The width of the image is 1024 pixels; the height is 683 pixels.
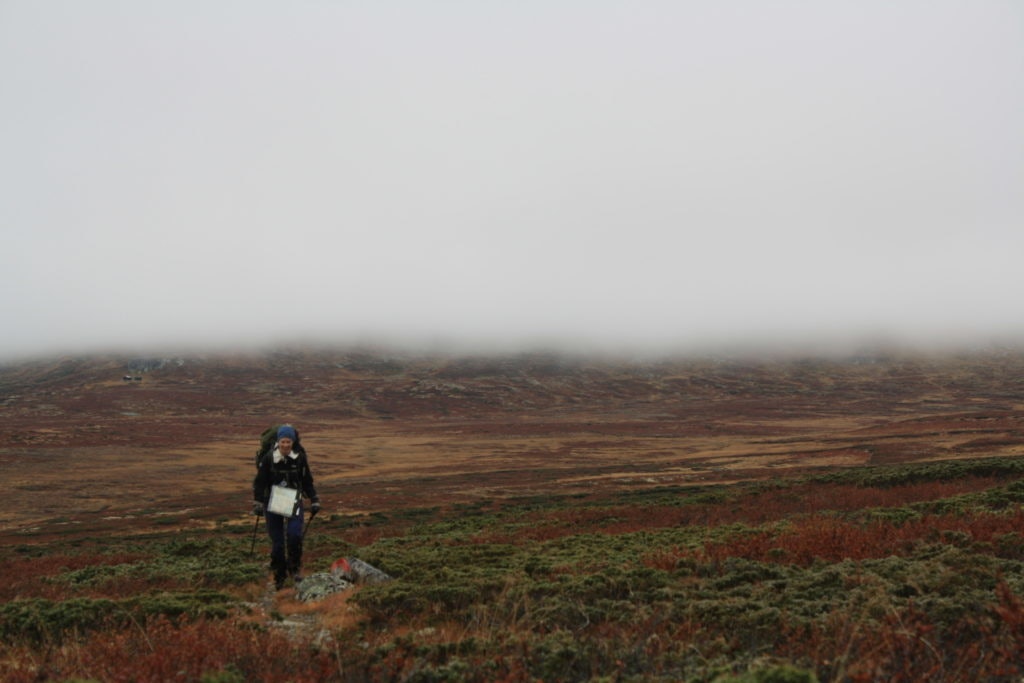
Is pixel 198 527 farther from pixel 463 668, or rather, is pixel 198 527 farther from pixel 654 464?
pixel 654 464

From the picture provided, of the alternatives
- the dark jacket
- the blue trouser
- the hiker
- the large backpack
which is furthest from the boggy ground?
the dark jacket

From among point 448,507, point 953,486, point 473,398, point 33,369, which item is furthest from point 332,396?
point 953,486

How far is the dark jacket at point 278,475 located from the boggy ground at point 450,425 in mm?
22564

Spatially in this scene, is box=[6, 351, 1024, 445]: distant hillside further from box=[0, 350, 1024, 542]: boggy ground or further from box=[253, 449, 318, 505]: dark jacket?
box=[253, 449, 318, 505]: dark jacket

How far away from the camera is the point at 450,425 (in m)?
108

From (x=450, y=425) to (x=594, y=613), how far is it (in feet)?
338

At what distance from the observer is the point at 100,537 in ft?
82.8

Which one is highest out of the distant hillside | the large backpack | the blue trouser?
the large backpack

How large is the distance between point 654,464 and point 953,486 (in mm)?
31950

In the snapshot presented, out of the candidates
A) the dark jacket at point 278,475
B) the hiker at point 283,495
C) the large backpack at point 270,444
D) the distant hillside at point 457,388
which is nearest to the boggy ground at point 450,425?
the distant hillside at point 457,388

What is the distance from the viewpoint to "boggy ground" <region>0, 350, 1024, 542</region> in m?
39.2

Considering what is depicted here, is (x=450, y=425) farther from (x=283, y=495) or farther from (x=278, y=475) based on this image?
(x=283, y=495)

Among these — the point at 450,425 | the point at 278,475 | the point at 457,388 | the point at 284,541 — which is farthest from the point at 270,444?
the point at 457,388

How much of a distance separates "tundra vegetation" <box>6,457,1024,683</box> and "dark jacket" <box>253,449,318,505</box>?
67.2 inches
